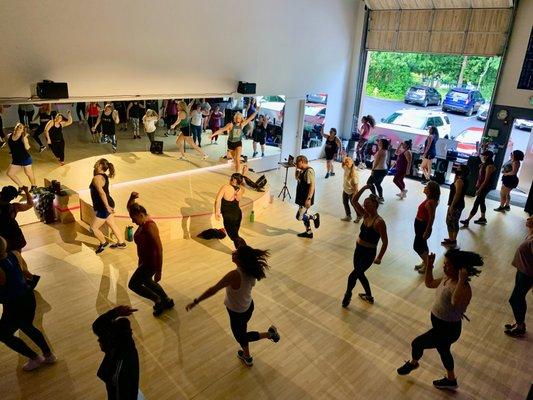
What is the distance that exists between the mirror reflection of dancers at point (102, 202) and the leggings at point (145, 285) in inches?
65.6

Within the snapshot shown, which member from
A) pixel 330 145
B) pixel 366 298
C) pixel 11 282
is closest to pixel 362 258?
pixel 366 298

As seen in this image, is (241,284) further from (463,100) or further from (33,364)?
(463,100)

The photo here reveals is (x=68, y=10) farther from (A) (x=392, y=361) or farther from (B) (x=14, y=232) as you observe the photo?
(A) (x=392, y=361)

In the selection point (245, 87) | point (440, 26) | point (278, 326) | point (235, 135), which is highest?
point (440, 26)

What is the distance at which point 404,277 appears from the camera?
236 inches

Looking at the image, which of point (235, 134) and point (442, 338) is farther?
point (235, 134)

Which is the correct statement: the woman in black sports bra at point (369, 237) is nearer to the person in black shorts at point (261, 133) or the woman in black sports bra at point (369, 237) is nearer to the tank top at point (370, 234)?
the tank top at point (370, 234)

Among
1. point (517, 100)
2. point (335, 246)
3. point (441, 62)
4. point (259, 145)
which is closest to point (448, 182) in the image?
point (517, 100)

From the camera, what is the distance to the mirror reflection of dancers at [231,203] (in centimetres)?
568

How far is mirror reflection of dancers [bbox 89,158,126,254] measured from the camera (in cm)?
563

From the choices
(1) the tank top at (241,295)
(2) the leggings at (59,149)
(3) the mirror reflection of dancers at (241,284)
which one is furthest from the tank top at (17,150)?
(1) the tank top at (241,295)

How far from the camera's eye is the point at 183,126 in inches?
351

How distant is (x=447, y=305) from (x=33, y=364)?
3726mm

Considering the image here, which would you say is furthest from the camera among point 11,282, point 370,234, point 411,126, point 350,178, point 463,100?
point 463,100
